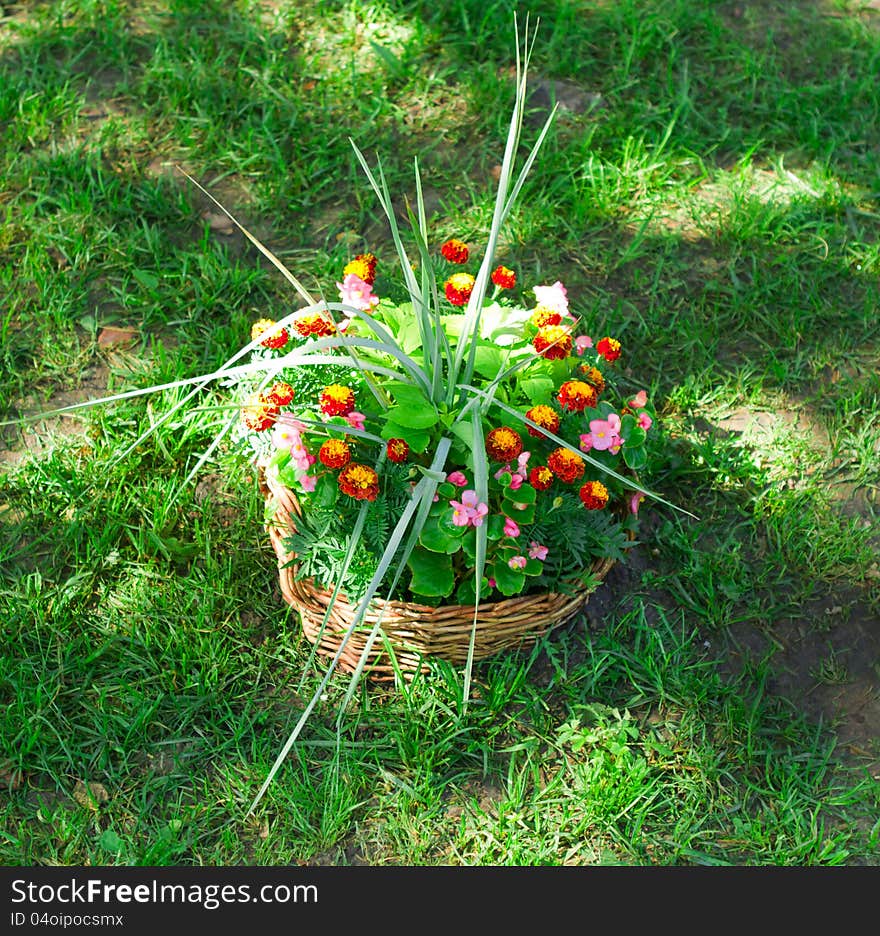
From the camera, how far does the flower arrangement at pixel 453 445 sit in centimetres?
202

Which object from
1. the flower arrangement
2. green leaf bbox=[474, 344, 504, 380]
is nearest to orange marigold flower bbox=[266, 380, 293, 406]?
the flower arrangement

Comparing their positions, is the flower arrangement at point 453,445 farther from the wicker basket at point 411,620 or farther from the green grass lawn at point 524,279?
the green grass lawn at point 524,279

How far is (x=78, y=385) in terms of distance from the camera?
2.81 meters

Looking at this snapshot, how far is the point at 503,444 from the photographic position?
6.61 ft

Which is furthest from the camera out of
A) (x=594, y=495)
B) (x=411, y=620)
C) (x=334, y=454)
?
(x=411, y=620)

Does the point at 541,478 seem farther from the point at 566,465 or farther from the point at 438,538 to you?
the point at 438,538

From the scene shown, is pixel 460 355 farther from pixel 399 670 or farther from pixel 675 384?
pixel 675 384

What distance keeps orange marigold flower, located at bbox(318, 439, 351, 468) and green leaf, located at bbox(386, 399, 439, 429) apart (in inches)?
4.8

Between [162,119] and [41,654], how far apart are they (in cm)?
185

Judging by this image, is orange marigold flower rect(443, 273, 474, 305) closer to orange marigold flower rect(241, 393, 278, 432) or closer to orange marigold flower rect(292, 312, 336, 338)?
orange marigold flower rect(292, 312, 336, 338)

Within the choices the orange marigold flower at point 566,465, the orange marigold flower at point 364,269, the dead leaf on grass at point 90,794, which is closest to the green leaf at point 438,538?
the orange marigold flower at point 566,465

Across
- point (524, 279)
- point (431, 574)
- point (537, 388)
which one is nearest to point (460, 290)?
point (537, 388)

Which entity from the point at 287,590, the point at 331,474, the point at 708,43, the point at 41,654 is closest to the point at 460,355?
the point at 331,474

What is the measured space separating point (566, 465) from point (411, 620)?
0.47 meters
